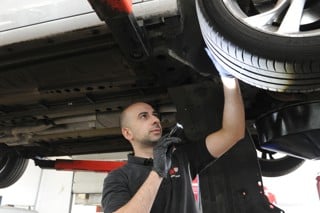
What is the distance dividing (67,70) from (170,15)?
0.51 metres

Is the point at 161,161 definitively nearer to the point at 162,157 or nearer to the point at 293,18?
the point at 162,157

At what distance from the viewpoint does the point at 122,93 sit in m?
1.54

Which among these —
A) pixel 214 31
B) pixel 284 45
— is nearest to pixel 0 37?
pixel 214 31

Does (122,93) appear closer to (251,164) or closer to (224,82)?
(224,82)

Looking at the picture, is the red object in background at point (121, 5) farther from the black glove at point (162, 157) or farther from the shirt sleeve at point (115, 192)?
the shirt sleeve at point (115, 192)

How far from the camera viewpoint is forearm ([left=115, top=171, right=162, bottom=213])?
1158mm

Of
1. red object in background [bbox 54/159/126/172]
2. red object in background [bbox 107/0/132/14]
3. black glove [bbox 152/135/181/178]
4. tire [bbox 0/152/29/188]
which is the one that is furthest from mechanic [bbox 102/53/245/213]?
tire [bbox 0/152/29/188]

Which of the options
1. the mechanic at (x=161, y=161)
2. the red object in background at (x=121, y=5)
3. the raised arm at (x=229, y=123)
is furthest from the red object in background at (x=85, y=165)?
the red object in background at (x=121, y=5)

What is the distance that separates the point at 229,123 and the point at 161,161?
311mm

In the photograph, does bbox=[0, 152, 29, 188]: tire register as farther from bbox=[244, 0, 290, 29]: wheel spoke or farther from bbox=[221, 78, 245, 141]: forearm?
bbox=[244, 0, 290, 29]: wheel spoke

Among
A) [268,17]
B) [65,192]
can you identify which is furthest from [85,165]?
[65,192]

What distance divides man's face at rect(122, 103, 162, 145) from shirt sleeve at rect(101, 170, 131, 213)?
186 mm

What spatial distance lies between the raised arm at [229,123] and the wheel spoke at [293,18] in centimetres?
36

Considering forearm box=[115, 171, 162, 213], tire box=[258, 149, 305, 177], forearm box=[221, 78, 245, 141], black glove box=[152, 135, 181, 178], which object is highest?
forearm box=[221, 78, 245, 141]
